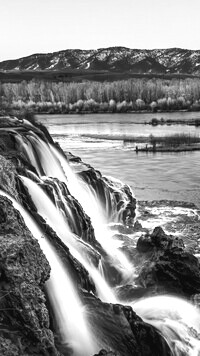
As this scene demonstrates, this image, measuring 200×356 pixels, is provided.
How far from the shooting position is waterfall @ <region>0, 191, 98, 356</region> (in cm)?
939

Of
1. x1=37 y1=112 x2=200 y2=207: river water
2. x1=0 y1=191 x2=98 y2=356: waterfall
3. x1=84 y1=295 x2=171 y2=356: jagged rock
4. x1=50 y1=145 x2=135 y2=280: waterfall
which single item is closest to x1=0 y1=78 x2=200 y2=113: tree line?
x1=37 y1=112 x2=200 y2=207: river water

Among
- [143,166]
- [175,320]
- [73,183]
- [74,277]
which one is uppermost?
[73,183]

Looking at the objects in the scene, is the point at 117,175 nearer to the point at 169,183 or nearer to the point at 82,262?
the point at 169,183

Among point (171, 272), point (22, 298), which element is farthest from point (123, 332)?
point (171, 272)

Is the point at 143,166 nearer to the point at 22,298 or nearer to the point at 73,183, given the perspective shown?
the point at 73,183

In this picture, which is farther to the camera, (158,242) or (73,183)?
(73,183)

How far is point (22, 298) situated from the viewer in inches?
317

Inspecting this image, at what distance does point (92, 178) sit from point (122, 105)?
350 feet

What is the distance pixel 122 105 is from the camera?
420 ft

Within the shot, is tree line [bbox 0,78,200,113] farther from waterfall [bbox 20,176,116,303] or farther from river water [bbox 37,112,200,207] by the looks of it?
waterfall [bbox 20,176,116,303]

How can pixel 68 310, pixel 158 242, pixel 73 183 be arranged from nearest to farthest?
pixel 68 310, pixel 158 242, pixel 73 183

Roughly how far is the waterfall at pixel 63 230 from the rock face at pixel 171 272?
1562 millimetres

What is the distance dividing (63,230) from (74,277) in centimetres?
288

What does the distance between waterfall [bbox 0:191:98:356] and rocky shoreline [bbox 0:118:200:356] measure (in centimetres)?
21
